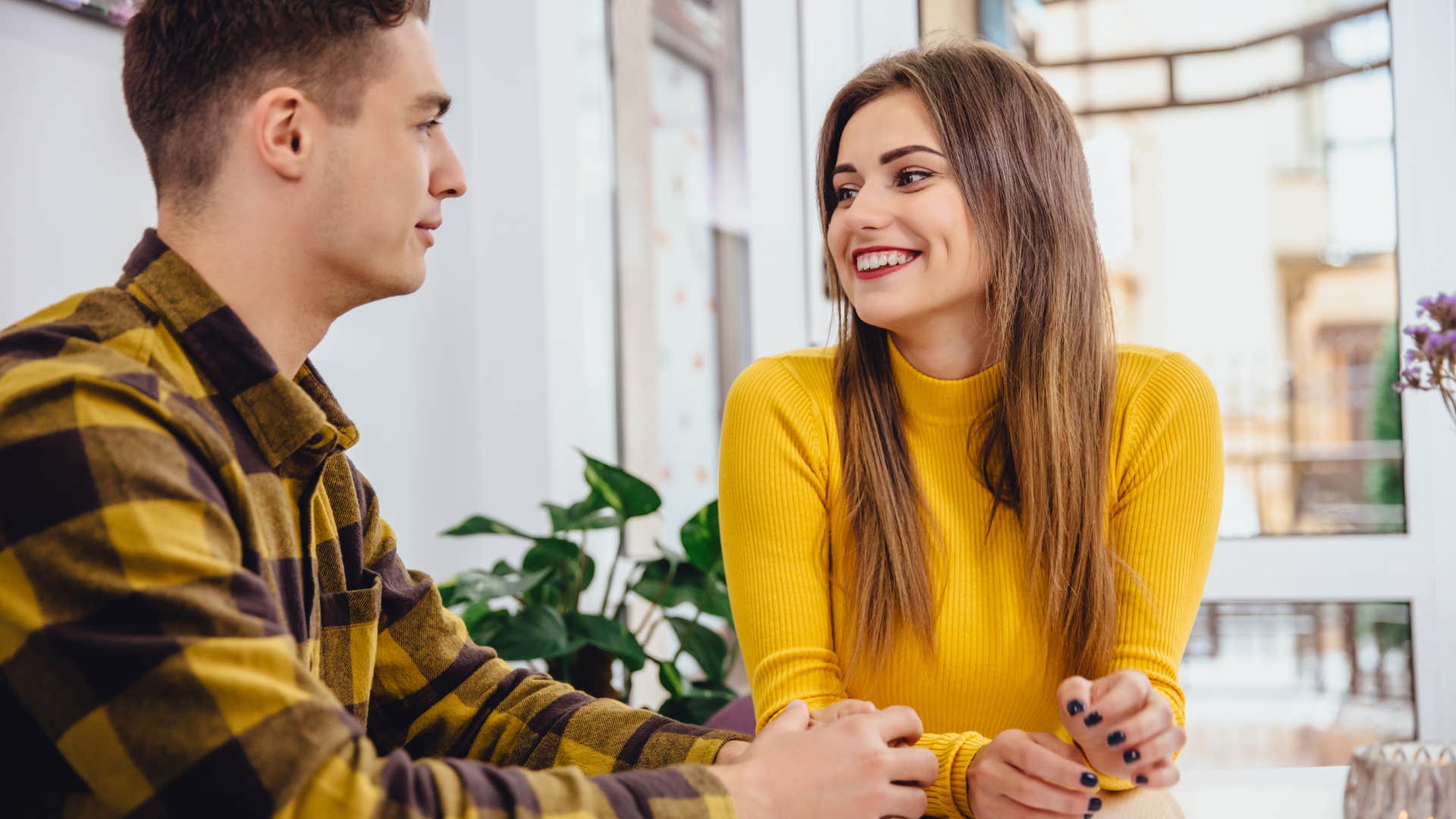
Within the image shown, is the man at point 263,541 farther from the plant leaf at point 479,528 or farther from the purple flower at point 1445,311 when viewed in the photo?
the plant leaf at point 479,528

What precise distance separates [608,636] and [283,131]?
1195mm

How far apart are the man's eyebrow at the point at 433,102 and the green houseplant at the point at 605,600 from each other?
101cm

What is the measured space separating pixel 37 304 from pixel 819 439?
110 centimetres

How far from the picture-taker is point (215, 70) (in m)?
0.86

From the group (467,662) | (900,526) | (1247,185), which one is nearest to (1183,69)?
(1247,185)

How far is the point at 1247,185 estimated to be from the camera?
2500mm

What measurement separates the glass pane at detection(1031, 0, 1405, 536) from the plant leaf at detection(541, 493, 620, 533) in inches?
48.7

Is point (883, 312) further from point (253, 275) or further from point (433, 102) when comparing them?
point (253, 275)

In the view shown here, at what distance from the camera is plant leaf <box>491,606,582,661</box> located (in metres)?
1.81

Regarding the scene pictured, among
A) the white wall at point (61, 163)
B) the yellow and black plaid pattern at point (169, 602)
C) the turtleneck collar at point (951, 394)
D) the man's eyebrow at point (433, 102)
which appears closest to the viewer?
the yellow and black plaid pattern at point (169, 602)

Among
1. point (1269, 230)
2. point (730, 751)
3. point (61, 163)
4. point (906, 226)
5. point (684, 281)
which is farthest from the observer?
point (684, 281)

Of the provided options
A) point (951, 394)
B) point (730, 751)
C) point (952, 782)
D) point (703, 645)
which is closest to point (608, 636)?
point (703, 645)

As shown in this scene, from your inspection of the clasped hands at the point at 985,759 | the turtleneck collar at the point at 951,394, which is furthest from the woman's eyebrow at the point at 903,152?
the clasped hands at the point at 985,759

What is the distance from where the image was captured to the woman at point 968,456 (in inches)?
52.6
